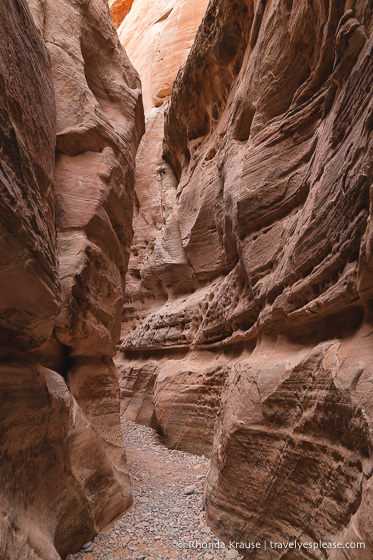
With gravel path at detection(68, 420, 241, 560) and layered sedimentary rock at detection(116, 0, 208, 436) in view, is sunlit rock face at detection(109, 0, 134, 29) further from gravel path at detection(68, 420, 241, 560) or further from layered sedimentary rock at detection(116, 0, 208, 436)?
gravel path at detection(68, 420, 241, 560)

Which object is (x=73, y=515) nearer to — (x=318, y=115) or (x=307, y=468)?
(x=307, y=468)

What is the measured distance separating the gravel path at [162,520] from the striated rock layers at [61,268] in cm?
22

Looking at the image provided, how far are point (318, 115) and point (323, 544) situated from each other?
531 centimetres

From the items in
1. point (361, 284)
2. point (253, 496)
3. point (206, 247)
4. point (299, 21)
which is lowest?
point (253, 496)

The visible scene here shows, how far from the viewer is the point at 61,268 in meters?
4.09

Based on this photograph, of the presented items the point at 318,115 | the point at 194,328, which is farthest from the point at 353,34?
the point at 194,328

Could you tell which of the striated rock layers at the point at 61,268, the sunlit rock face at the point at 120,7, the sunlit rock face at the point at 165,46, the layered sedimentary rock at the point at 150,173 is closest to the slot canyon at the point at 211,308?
the striated rock layers at the point at 61,268

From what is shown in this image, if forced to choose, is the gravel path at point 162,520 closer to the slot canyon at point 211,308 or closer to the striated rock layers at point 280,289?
the slot canyon at point 211,308

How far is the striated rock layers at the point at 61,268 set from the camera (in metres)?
2.49

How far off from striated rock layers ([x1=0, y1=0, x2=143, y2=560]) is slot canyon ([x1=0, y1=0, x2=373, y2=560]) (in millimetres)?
26

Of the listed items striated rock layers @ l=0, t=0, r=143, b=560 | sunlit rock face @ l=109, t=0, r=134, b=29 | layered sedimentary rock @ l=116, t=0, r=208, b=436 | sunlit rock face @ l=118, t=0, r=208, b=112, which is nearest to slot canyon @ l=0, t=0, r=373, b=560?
striated rock layers @ l=0, t=0, r=143, b=560

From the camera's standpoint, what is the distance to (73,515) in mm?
3445

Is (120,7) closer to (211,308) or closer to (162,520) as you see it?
(211,308)

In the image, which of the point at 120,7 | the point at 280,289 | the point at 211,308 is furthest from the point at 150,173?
the point at 120,7
